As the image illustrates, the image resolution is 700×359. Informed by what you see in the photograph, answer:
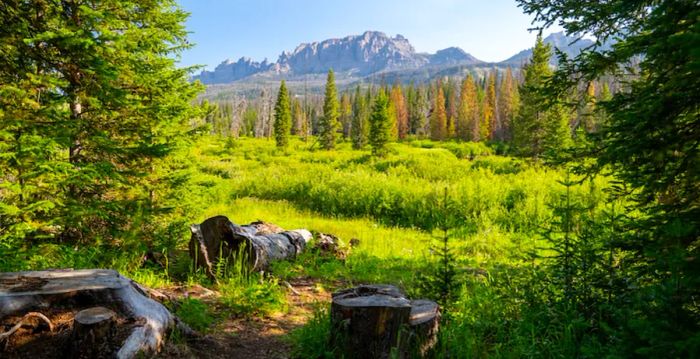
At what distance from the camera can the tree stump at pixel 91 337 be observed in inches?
126

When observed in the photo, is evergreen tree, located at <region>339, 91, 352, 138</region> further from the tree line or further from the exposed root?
the exposed root

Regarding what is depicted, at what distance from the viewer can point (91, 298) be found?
3.79 m

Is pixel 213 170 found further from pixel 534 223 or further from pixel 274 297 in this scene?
pixel 274 297

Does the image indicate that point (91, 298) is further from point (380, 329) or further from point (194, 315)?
point (380, 329)

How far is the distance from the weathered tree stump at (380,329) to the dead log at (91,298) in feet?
5.59

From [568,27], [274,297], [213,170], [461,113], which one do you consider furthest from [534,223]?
[461,113]

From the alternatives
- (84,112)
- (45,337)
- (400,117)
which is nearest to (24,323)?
(45,337)

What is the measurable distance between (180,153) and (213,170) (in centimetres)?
2134

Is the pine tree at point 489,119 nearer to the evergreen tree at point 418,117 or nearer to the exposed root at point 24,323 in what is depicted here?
the evergreen tree at point 418,117

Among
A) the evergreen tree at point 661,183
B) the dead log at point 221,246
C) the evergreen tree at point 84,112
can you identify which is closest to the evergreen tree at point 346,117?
the evergreen tree at point 84,112

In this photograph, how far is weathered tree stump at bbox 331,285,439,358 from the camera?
3928 millimetres

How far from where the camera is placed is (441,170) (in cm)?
2294

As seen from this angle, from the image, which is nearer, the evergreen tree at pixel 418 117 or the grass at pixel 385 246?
the grass at pixel 385 246

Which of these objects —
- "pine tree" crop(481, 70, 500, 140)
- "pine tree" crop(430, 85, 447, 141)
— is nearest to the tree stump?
"pine tree" crop(481, 70, 500, 140)
